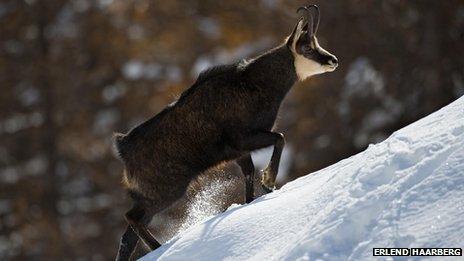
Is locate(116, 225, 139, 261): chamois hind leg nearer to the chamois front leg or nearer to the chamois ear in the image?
the chamois front leg

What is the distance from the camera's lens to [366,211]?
5.86 metres

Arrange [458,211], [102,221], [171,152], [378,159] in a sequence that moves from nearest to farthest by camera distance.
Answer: [458,211] < [378,159] < [171,152] < [102,221]

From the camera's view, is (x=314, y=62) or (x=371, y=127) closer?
(x=314, y=62)

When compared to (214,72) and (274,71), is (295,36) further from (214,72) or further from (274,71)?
(214,72)

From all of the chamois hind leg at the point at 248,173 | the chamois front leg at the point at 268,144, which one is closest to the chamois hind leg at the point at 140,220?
the chamois hind leg at the point at 248,173

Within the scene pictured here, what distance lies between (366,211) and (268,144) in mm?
2565

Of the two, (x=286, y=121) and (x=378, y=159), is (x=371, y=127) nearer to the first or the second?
(x=286, y=121)

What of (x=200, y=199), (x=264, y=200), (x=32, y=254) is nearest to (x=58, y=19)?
(x=32, y=254)

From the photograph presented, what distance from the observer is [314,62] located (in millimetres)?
8906

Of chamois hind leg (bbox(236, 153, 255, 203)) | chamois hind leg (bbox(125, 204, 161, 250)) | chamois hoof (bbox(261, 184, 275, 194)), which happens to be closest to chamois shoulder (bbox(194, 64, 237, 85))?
chamois hind leg (bbox(236, 153, 255, 203))

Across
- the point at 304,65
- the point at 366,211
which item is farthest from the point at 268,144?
the point at 366,211

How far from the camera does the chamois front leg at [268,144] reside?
27.3ft

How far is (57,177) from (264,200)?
15.8 m

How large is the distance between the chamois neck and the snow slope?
1.61 meters
